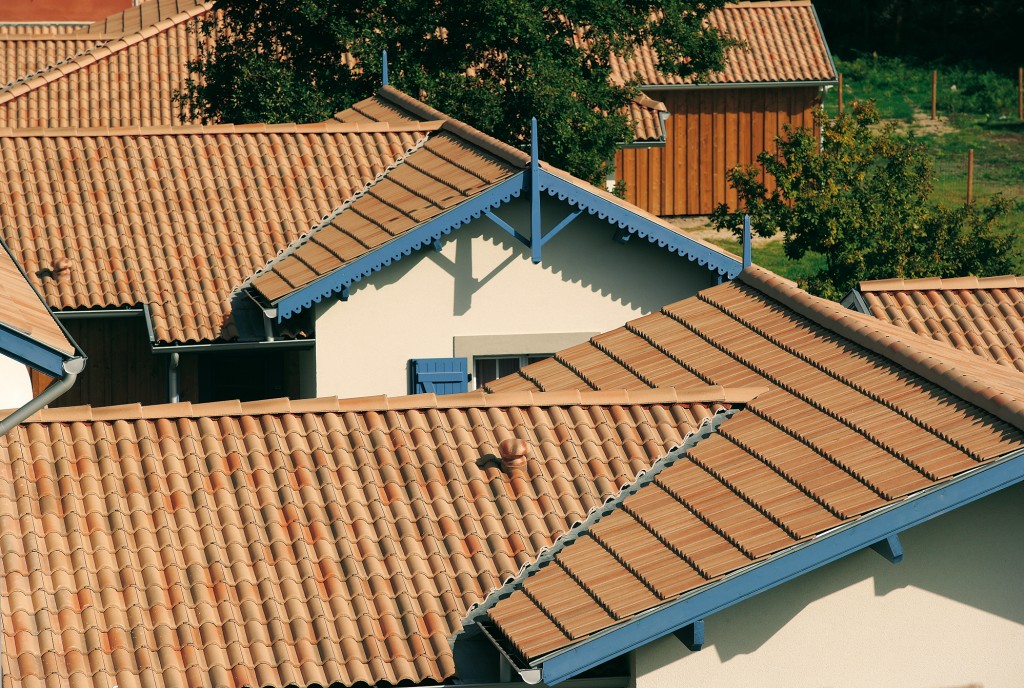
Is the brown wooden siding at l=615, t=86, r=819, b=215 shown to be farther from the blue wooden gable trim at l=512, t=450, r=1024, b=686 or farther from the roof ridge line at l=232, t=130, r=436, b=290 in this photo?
the blue wooden gable trim at l=512, t=450, r=1024, b=686

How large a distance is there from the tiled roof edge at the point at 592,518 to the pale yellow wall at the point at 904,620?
68.9 inches

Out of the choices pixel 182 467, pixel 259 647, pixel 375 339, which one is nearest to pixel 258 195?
pixel 375 339

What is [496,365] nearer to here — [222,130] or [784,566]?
[222,130]

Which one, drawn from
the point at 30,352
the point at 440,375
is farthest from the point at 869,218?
the point at 30,352

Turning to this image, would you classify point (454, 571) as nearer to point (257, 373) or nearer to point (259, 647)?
point (259, 647)

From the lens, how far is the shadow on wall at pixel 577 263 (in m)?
18.4

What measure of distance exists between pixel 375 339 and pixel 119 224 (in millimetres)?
3857

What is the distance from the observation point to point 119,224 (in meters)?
19.6

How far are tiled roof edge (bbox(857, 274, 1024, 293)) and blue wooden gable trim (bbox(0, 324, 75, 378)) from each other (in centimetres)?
933

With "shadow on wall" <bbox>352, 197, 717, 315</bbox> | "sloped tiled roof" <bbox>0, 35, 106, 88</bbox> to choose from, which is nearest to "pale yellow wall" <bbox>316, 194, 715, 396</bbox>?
"shadow on wall" <bbox>352, 197, 717, 315</bbox>

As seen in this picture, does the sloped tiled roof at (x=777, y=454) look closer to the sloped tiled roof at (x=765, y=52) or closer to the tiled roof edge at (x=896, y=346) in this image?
the tiled roof edge at (x=896, y=346)

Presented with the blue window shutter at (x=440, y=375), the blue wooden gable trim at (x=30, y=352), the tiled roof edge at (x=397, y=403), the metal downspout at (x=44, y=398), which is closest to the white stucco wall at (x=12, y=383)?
the tiled roof edge at (x=397, y=403)

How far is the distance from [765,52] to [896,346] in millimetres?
25688

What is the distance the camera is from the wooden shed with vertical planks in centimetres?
3634
